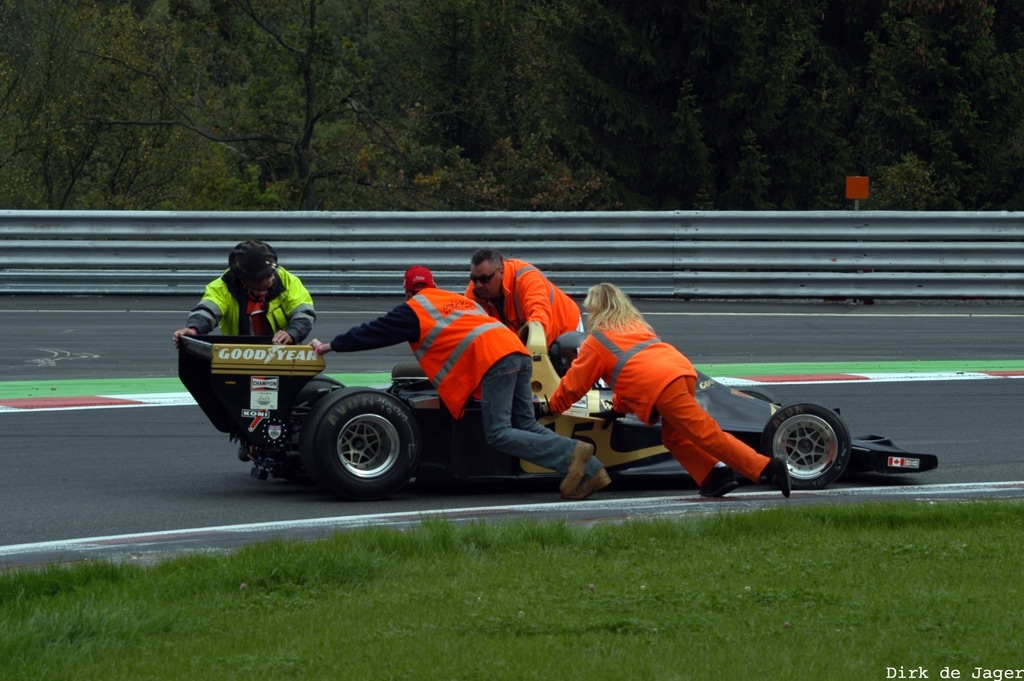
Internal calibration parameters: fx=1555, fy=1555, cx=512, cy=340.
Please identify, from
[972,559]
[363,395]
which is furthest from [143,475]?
A: [972,559]

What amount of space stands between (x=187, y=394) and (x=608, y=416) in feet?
16.0

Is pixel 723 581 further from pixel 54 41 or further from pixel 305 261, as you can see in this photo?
pixel 54 41

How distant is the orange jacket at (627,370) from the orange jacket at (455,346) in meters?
0.37

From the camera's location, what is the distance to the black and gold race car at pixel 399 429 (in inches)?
335

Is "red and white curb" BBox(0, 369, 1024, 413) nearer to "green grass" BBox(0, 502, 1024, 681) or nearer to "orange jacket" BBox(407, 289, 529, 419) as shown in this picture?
"orange jacket" BBox(407, 289, 529, 419)

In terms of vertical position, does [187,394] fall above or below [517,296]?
below

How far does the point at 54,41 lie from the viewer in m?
30.5

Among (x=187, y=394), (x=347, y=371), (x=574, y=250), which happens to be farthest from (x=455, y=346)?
(x=574, y=250)

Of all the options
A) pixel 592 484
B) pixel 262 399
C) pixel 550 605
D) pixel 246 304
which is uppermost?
pixel 246 304

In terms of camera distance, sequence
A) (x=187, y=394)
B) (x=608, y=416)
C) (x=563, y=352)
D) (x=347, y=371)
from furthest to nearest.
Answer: (x=347, y=371)
(x=187, y=394)
(x=563, y=352)
(x=608, y=416)

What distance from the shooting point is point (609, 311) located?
864 cm

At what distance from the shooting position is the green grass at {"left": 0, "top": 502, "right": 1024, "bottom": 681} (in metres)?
5.26

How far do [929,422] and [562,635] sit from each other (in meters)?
6.24

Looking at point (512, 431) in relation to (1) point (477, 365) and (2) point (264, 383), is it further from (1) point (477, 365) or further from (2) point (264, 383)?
(2) point (264, 383)
